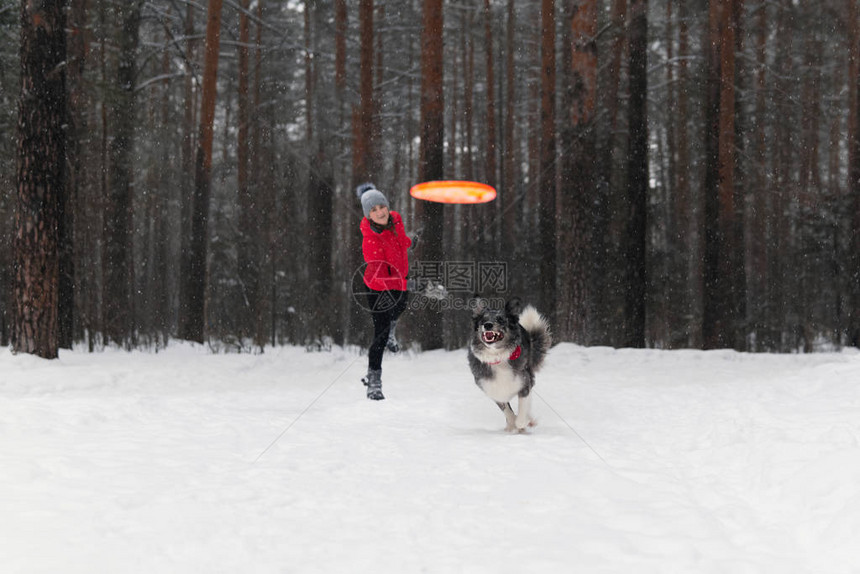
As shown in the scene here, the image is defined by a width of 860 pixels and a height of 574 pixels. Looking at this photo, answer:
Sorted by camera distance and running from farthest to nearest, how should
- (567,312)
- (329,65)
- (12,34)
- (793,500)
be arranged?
(329,65), (12,34), (567,312), (793,500)

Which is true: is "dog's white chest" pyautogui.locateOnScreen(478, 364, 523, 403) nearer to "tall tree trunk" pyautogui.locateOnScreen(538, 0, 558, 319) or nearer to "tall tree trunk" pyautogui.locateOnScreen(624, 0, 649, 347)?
"tall tree trunk" pyautogui.locateOnScreen(624, 0, 649, 347)

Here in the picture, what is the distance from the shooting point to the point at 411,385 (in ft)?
25.1

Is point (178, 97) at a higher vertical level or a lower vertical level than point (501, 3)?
lower

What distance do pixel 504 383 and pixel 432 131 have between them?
6.91 meters

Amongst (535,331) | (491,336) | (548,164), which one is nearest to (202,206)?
(548,164)

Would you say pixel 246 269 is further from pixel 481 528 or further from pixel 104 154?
pixel 481 528

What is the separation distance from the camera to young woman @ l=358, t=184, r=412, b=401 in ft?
20.8

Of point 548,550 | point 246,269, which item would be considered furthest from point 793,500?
point 246,269

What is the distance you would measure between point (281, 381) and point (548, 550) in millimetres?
6737

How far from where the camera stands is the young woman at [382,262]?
6325mm

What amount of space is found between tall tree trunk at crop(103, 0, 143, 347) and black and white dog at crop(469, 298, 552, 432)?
998 cm

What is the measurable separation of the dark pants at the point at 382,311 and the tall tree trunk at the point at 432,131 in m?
4.35

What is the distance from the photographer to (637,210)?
36.2 ft

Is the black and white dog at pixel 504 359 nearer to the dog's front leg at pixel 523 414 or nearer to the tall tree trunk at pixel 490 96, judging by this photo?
the dog's front leg at pixel 523 414
